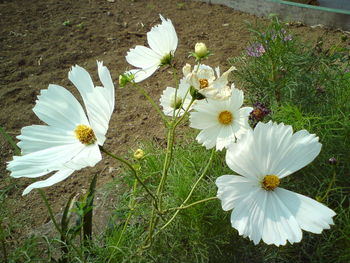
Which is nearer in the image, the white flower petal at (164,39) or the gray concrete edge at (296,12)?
the white flower petal at (164,39)

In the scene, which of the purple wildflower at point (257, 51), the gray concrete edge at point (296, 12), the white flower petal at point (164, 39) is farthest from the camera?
the gray concrete edge at point (296, 12)

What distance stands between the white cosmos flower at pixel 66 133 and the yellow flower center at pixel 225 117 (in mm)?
300

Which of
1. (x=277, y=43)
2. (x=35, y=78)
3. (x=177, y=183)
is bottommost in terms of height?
(x=35, y=78)

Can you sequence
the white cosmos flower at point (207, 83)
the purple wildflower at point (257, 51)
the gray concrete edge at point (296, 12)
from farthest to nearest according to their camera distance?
the gray concrete edge at point (296, 12), the purple wildflower at point (257, 51), the white cosmos flower at point (207, 83)

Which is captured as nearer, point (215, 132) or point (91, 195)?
point (215, 132)

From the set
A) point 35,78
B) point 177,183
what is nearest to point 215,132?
point 177,183

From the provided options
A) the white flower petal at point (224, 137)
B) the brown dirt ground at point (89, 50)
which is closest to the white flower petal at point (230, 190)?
the white flower petal at point (224, 137)

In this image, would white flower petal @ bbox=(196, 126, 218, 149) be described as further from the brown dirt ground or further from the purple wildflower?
the brown dirt ground

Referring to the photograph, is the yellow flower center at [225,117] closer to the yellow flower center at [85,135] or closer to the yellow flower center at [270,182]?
the yellow flower center at [270,182]

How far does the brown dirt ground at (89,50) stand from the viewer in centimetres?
170

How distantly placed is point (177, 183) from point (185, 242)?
7.2 inches

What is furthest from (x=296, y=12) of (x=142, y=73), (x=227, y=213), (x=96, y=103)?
(x=96, y=103)

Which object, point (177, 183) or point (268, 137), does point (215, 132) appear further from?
point (177, 183)

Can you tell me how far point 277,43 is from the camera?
1351 millimetres
